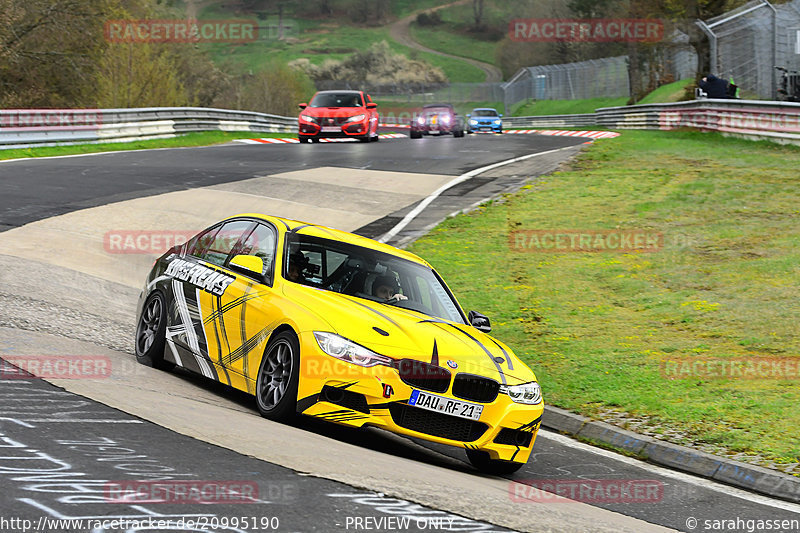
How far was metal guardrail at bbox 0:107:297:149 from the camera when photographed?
1070 inches

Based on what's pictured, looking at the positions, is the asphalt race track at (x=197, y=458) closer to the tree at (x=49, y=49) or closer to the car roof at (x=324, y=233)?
the car roof at (x=324, y=233)

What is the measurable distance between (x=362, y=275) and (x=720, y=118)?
27.0 meters

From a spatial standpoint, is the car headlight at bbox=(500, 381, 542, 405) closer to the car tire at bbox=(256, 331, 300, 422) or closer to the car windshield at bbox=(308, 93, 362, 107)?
the car tire at bbox=(256, 331, 300, 422)

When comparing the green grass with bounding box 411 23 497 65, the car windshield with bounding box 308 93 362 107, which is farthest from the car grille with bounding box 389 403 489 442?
the green grass with bounding box 411 23 497 65

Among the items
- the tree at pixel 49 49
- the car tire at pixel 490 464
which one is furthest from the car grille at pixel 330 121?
the car tire at pixel 490 464

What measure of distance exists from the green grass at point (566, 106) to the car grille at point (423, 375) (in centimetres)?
5721

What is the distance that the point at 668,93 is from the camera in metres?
54.3

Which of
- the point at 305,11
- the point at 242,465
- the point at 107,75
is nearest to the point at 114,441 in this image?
the point at 242,465

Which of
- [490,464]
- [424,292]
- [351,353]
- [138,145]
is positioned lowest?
[490,464]

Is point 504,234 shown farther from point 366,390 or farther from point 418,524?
point 418,524

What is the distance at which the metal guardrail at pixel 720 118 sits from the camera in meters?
27.2

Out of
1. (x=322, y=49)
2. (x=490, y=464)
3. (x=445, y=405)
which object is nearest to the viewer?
(x=445, y=405)

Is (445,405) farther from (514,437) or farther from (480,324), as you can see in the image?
(480,324)

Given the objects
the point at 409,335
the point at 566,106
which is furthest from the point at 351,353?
the point at 566,106
